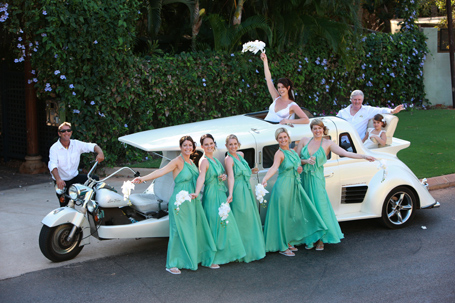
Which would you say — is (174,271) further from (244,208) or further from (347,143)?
(347,143)

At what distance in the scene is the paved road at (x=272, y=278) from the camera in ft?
18.3

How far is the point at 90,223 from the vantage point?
6590 millimetres

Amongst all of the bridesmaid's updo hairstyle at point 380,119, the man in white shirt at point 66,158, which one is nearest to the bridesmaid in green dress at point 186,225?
the man in white shirt at point 66,158

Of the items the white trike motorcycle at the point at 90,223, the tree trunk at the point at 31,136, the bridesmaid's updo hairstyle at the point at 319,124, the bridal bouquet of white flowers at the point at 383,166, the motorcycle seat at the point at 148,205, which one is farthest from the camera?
the tree trunk at the point at 31,136

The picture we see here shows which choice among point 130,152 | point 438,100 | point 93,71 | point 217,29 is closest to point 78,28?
point 93,71

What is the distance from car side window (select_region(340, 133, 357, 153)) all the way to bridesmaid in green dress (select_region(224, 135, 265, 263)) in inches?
64.2

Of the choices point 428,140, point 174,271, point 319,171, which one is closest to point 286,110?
point 319,171

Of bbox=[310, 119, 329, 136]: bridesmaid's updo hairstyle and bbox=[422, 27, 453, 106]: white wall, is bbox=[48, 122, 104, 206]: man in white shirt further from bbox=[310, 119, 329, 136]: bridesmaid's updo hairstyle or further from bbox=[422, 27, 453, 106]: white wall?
bbox=[422, 27, 453, 106]: white wall

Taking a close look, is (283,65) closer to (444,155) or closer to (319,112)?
(319,112)

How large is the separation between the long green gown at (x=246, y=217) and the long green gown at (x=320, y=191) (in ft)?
2.73

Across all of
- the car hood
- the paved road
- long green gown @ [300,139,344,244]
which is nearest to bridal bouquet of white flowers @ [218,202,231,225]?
the paved road

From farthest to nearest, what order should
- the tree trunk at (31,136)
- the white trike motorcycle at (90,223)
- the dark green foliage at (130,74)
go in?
the tree trunk at (31,136), the dark green foliage at (130,74), the white trike motorcycle at (90,223)

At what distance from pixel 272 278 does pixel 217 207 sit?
1.02 metres

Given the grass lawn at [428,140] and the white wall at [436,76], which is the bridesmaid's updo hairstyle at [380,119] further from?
the white wall at [436,76]
